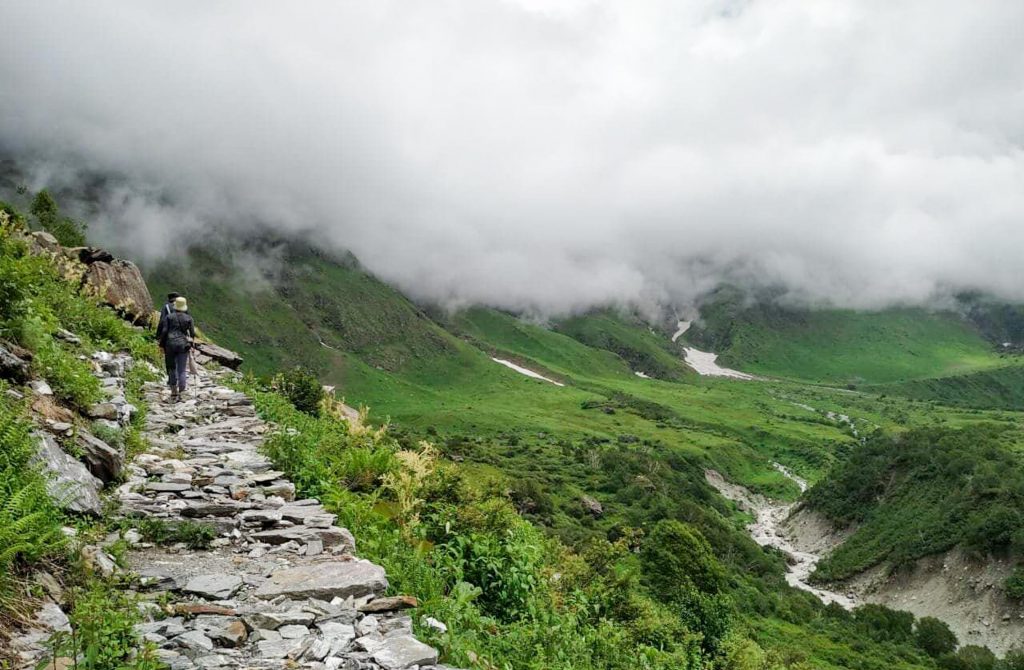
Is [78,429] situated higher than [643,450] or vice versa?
[78,429]

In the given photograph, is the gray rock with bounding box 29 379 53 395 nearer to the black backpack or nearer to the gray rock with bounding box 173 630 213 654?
the black backpack

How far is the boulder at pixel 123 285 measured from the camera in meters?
31.0

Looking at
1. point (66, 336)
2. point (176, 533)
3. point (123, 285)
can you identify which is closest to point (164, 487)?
point (176, 533)

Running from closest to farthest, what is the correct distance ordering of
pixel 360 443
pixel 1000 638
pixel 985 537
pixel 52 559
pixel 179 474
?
pixel 52 559 → pixel 179 474 → pixel 360 443 → pixel 1000 638 → pixel 985 537

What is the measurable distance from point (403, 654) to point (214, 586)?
2.84 metres

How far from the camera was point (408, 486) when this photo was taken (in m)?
12.3

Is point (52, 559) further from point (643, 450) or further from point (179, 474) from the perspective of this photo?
point (643, 450)

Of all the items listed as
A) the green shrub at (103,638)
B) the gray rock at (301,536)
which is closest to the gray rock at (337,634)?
the green shrub at (103,638)

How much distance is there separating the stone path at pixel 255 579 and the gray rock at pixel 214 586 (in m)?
0.01

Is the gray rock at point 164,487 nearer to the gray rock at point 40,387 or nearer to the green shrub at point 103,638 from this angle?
the gray rock at point 40,387

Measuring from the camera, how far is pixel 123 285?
114 ft

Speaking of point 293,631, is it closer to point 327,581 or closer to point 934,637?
point 327,581

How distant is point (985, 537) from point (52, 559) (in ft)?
381

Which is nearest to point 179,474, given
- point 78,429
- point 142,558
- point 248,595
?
point 78,429
